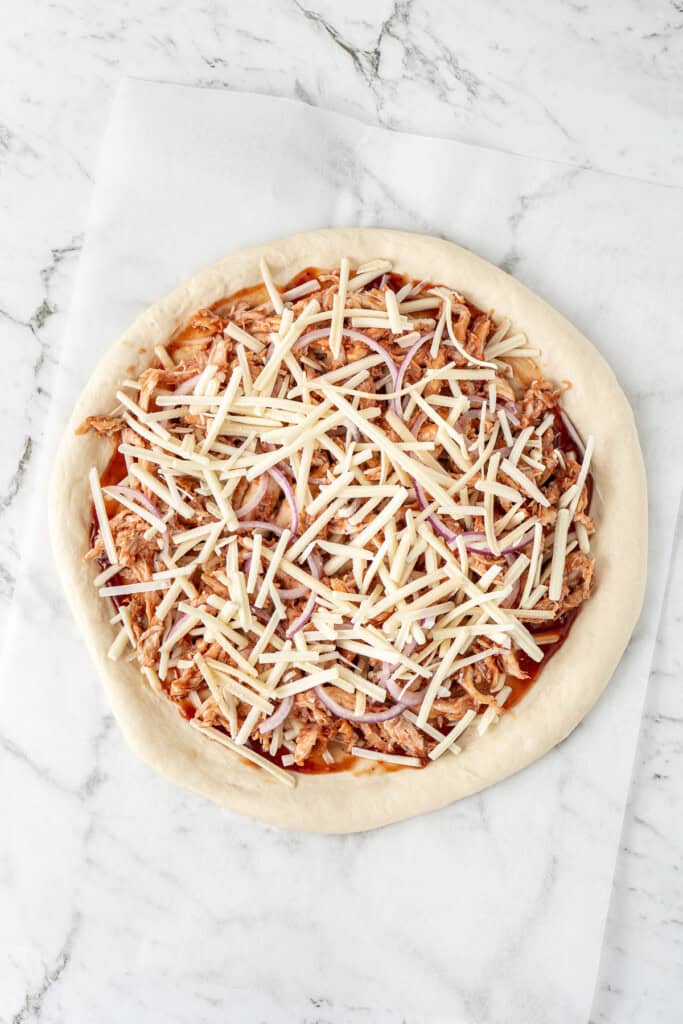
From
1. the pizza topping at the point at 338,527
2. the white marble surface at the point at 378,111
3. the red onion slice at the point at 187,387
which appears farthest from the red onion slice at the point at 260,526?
the white marble surface at the point at 378,111

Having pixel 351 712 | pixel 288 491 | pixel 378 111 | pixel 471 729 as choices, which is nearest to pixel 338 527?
pixel 288 491

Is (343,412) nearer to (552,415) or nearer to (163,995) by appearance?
(552,415)

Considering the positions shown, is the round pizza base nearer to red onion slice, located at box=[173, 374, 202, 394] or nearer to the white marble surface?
red onion slice, located at box=[173, 374, 202, 394]

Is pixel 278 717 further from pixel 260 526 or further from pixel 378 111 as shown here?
pixel 378 111

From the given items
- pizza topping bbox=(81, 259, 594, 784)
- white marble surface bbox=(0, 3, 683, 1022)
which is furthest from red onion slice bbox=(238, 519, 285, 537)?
white marble surface bbox=(0, 3, 683, 1022)

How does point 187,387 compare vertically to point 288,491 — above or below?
above

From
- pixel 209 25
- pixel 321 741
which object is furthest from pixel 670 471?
pixel 209 25

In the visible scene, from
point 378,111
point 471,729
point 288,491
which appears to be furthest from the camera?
point 378,111
